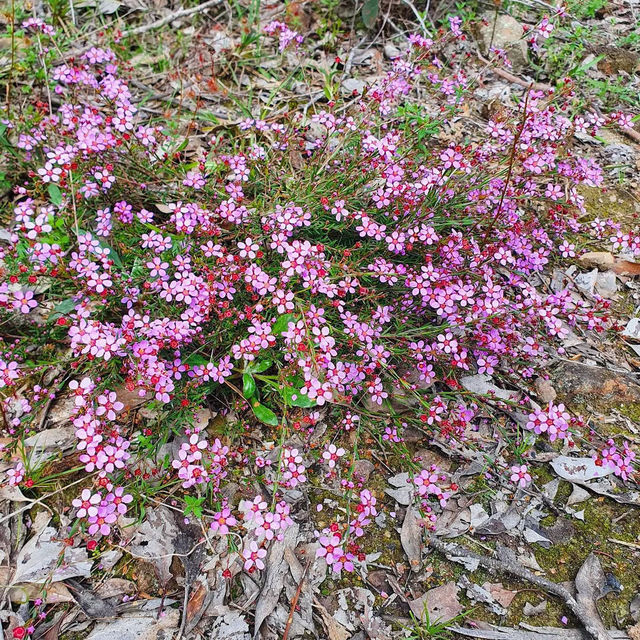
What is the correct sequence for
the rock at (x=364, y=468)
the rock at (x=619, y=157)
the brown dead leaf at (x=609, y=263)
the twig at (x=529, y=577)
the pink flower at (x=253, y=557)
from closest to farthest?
the pink flower at (x=253, y=557)
the twig at (x=529, y=577)
the rock at (x=364, y=468)
the brown dead leaf at (x=609, y=263)
the rock at (x=619, y=157)

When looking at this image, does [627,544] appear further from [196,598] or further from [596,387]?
[196,598]

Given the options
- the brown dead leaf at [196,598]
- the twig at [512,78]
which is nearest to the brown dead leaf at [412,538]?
the brown dead leaf at [196,598]

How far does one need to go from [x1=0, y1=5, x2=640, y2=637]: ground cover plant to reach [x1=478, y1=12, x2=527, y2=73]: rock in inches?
75.9

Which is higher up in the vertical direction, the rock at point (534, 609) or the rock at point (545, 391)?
the rock at point (545, 391)

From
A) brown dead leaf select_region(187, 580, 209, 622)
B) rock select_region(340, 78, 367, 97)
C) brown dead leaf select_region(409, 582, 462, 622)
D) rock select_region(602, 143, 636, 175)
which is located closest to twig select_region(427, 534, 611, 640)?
brown dead leaf select_region(409, 582, 462, 622)

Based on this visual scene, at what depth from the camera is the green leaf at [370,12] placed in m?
5.49

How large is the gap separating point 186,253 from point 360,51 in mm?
3594

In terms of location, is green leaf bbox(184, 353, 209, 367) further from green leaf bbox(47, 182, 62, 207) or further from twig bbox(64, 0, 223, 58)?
twig bbox(64, 0, 223, 58)

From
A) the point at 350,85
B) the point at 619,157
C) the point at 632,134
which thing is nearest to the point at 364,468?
the point at 350,85

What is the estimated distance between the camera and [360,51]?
5.71m

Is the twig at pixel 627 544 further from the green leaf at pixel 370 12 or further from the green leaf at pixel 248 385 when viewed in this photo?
the green leaf at pixel 370 12

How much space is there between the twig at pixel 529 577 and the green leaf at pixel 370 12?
5.15 metres

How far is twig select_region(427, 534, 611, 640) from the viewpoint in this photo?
2.75 meters

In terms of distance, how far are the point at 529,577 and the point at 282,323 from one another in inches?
79.8
